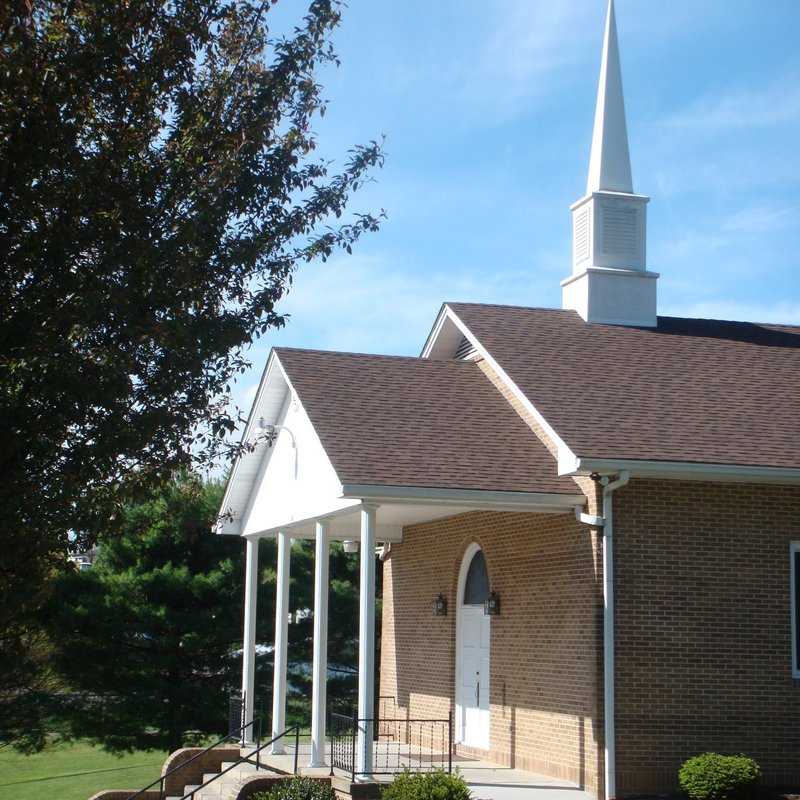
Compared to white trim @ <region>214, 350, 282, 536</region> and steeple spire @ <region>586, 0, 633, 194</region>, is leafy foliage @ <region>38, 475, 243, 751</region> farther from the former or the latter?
steeple spire @ <region>586, 0, 633, 194</region>

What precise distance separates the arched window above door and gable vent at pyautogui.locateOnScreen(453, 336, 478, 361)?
136 inches

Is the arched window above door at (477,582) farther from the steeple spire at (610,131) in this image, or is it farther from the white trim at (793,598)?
the steeple spire at (610,131)

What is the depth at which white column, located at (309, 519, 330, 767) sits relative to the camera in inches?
603

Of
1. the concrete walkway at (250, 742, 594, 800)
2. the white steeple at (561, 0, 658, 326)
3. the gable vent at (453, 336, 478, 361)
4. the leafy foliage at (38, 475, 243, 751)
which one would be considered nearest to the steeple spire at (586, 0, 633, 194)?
the white steeple at (561, 0, 658, 326)

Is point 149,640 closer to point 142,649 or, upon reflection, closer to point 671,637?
point 142,649

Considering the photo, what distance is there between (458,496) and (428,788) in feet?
11.8

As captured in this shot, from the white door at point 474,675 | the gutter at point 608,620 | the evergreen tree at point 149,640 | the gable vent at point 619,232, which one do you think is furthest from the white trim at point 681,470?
the evergreen tree at point 149,640

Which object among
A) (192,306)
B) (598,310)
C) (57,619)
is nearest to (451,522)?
(598,310)

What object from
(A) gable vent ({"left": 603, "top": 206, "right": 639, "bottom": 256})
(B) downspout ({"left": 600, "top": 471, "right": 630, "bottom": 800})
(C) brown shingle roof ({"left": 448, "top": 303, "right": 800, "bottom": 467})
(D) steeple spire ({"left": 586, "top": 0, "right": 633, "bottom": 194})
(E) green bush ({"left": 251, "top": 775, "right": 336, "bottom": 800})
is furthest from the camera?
(D) steeple spire ({"left": 586, "top": 0, "right": 633, "bottom": 194})

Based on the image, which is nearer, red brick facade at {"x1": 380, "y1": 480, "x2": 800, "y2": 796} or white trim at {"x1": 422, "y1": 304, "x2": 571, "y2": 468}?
red brick facade at {"x1": 380, "y1": 480, "x2": 800, "y2": 796}

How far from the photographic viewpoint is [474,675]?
60.5 feet

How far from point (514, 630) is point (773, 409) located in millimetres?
4782

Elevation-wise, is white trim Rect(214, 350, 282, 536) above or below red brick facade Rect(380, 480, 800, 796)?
above

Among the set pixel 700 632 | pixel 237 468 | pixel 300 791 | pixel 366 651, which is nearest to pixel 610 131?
pixel 237 468
